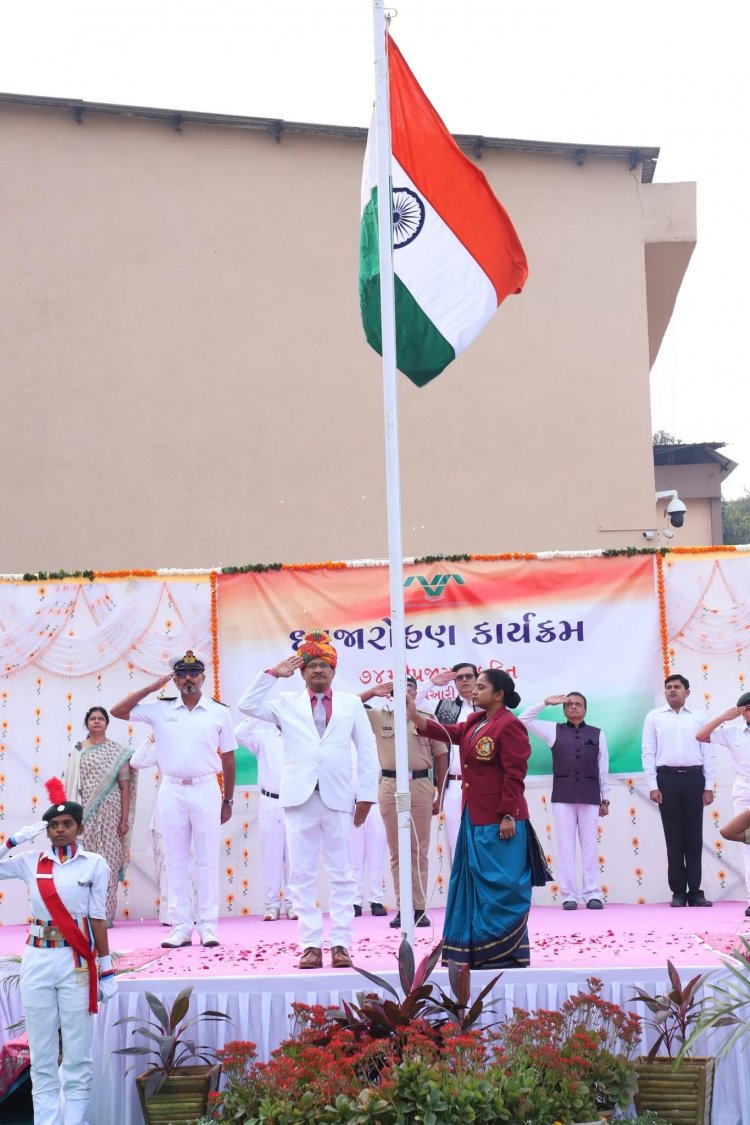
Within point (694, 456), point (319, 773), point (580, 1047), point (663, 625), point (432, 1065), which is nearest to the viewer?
point (432, 1065)

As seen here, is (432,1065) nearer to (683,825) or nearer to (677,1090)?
(677,1090)

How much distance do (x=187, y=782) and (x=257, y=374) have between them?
7.03m

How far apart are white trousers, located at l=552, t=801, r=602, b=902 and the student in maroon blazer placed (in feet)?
9.57

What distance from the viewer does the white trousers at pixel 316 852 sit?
6.84m

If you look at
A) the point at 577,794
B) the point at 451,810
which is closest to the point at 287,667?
the point at 451,810

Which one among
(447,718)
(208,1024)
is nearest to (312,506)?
(447,718)

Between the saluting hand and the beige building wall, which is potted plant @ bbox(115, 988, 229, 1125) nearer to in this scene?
the saluting hand

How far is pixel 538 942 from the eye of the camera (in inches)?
287

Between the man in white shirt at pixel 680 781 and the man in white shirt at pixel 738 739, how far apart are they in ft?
0.72

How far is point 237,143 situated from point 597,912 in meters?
9.31

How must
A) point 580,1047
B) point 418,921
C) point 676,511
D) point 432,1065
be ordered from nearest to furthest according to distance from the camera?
point 432,1065 → point 580,1047 → point 418,921 → point 676,511

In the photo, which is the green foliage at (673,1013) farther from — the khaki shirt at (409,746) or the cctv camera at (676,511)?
the cctv camera at (676,511)

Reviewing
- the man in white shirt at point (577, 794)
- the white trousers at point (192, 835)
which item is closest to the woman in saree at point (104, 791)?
the white trousers at point (192, 835)

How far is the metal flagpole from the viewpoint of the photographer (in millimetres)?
5934
